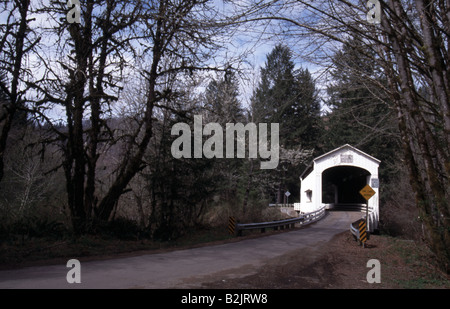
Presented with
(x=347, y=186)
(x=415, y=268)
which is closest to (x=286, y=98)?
(x=415, y=268)

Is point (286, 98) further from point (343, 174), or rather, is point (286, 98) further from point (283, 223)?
point (343, 174)

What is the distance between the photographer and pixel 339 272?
10516mm

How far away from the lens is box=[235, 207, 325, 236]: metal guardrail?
1981 cm

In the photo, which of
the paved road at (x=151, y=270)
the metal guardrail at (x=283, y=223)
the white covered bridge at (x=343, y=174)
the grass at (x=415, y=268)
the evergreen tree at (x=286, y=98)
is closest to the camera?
the paved road at (x=151, y=270)

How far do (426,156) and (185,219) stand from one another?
12.9 metres

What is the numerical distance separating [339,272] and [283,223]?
558 inches

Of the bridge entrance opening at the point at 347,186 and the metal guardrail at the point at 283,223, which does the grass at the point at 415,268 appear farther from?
the bridge entrance opening at the point at 347,186

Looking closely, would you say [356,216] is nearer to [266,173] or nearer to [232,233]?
[266,173]

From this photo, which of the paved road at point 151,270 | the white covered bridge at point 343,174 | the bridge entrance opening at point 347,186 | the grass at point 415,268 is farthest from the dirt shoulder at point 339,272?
the bridge entrance opening at point 347,186

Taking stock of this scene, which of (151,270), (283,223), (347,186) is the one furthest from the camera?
(347,186)

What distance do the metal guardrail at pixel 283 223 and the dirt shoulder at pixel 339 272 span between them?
5128mm

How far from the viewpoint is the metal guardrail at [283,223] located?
19.8m

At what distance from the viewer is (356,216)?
36938 mm
